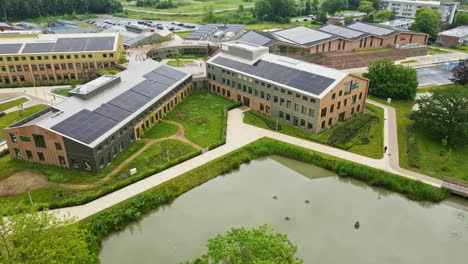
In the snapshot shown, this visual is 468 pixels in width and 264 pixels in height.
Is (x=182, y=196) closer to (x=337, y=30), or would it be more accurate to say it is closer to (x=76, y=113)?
(x=76, y=113)

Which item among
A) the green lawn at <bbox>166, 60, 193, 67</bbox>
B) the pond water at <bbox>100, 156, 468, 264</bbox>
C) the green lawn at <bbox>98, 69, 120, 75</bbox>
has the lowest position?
the pond water at <bbox>100, 156, 468, 264</bbox>

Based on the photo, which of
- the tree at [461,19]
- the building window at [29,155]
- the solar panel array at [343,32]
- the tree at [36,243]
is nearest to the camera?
the tree at [36,243]

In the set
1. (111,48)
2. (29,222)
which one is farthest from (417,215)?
(111,48)

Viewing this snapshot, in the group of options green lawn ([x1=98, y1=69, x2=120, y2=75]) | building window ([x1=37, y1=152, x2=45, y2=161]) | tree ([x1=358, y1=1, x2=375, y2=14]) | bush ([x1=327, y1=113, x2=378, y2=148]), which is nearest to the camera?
building window ([x1=37, y1=152, x2=45, y2=161])

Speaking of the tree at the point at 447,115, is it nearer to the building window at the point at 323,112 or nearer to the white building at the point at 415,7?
the building window at the point at 323,112

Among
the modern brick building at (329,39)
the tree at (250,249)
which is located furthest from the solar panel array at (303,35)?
the tree at (250,249)

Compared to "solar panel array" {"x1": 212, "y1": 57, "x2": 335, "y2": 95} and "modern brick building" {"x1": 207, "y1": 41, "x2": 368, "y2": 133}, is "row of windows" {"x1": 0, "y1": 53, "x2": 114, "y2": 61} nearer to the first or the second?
"modern brick building" {"x1": 207, "y1": 41, "x2": 368, "y2": 133}

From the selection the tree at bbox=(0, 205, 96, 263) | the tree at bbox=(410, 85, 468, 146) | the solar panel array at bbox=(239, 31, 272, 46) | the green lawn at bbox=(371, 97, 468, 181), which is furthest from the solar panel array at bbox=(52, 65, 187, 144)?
the tree at bbox=(410, 85, 468, 146)
